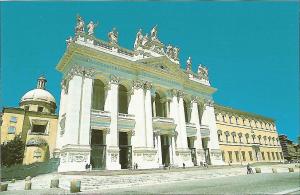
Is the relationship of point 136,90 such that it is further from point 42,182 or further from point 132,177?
point 42,182

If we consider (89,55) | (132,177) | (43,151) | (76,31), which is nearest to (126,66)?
(89,55)

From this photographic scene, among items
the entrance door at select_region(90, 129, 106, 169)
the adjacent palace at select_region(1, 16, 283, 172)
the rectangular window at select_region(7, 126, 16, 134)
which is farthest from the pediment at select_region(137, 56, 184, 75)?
the rectangular window at select_region(7, 126, 16, 134)

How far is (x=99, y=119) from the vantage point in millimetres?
24500

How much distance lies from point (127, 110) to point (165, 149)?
22.2 ft

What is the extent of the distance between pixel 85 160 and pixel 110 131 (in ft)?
13.7

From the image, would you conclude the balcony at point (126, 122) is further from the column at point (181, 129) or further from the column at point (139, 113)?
the column at point (181, 129)

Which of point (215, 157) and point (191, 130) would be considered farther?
point (215, 157)

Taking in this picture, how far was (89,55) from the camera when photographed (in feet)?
82.8

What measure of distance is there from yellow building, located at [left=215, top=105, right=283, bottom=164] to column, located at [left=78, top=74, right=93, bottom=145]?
27.2 metres

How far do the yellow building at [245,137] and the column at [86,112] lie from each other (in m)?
27.2

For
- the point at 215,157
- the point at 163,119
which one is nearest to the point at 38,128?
the point at 163,119

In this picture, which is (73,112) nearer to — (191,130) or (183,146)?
(183,146)

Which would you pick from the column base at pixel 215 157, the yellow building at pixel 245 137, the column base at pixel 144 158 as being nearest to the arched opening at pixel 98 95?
the column base at pixel 144 158

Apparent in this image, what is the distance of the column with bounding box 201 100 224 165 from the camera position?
115 feet
